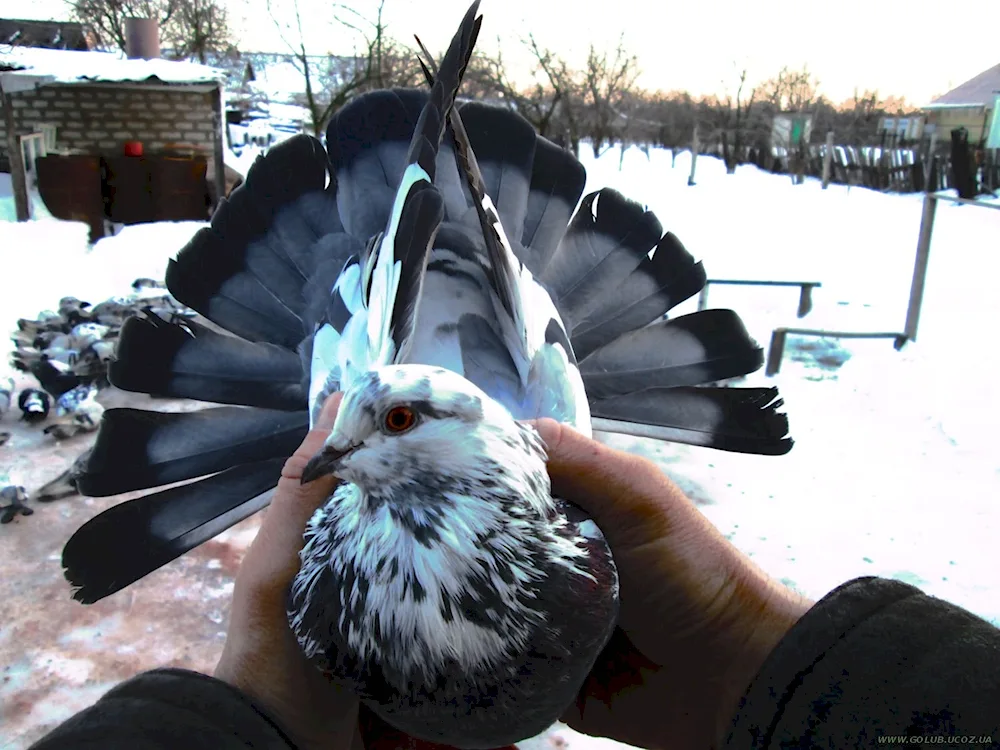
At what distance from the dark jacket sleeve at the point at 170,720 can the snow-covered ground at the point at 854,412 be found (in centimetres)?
157

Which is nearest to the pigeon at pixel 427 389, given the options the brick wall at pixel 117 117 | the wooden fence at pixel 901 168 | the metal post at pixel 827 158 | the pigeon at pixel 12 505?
the pigeon at pixel 12 505

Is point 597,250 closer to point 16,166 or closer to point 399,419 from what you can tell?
point 399,419

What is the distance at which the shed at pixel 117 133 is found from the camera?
11453 millimetres

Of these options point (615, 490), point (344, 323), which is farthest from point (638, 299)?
point (615, 490)

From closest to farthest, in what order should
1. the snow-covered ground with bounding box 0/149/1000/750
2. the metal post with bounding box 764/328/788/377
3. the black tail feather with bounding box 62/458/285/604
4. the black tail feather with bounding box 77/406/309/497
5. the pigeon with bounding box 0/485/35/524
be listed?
the black tail feather with bounding box 62/458/285/604 → the black tail feather with bounding box 77/406/309/497 → the snow-covered ground with bounding box 0/149/1000/750 → the pigeon with bounding box 0/485/35/524 → the metal post with bounding box 764/328/788/377

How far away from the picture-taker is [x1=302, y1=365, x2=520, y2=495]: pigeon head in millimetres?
1235

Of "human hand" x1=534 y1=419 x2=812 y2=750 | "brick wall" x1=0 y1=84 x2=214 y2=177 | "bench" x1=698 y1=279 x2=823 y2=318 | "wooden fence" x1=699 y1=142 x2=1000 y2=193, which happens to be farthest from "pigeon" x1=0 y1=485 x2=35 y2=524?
"wooden fence" x1=699 y1=142 x2=1000 y2=193

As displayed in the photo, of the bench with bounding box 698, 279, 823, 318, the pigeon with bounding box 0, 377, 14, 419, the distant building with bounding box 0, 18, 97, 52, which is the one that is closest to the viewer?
the pigeon with bounding box 0, 377, 14, 419

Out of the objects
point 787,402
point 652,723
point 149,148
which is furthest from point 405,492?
point 149,148

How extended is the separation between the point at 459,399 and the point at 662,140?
127ft

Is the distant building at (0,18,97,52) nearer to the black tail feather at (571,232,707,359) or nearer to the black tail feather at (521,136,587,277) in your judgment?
the black tail feather at (521,136,587,277)

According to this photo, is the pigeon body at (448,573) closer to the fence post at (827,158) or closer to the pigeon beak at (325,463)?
the pigeon beak at (325,463)

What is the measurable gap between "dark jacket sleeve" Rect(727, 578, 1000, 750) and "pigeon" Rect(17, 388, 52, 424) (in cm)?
507

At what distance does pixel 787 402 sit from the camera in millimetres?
5484
